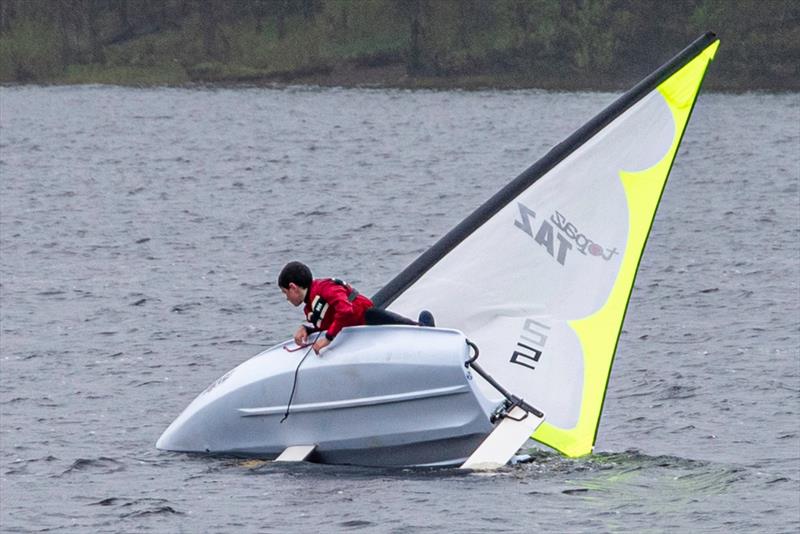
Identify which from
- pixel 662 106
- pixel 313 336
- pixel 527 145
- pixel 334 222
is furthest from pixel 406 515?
pixel 527 145

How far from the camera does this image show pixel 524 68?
126m

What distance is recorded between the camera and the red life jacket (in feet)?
49.1

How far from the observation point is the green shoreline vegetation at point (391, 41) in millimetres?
121812

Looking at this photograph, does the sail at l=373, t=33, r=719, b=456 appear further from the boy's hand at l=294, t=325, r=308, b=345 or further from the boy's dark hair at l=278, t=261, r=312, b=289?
the boy's dark hair at l=278, t=261, r=312, b=289

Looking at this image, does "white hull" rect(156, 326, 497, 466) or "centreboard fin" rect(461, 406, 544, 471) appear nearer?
"centreboard fin" rect(461, 406, 544, 471)

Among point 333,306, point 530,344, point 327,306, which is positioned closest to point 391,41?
point 530,344

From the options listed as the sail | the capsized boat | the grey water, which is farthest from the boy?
the grey water

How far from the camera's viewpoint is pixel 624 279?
51.9 feet

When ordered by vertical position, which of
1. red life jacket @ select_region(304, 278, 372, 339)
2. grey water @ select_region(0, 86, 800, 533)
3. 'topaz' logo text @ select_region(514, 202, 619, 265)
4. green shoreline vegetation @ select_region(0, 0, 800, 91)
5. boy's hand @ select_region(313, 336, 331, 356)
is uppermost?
green shoreline vegetation @ select_region(0, 0, 800, 91)

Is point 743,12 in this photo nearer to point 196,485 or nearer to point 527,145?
point 527,145

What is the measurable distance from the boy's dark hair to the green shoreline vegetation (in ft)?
338

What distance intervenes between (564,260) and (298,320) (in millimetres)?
11984

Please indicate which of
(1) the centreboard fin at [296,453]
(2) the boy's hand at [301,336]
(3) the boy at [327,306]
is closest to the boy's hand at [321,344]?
(3) the boy at [327,306]

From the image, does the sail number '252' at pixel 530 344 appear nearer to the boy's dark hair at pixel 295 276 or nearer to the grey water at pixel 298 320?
the grey water at pixel 298 320
